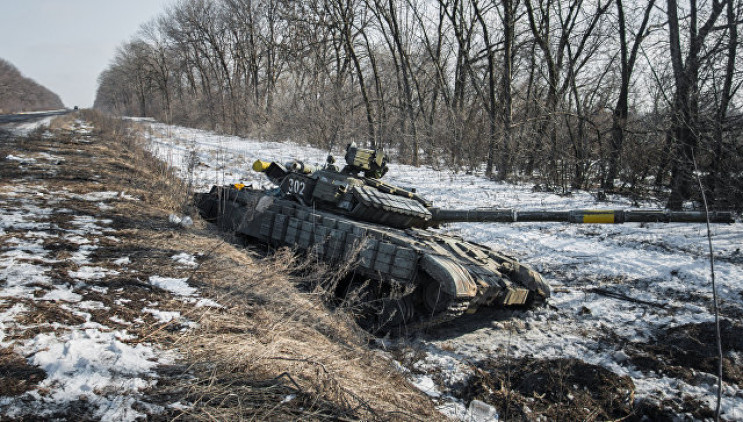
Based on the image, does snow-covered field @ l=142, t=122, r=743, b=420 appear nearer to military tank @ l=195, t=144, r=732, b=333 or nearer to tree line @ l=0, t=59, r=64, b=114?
military tank @ l=195, t=144, r=732, b=333

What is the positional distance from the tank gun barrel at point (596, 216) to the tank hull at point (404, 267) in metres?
0.56

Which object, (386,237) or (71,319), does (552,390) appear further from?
(71,319)

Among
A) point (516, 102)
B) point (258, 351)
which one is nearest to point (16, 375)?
point (258, 351)

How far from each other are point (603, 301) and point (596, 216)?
6.19 ft

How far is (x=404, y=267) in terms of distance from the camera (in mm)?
6004

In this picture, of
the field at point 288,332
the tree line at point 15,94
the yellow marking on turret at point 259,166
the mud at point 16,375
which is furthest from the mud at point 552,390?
the tree line at point 15,94

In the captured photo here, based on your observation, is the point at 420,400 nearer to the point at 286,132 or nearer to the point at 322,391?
the point at 322,391

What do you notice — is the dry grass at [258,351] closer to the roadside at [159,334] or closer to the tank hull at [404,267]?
the roadside at [159,334]

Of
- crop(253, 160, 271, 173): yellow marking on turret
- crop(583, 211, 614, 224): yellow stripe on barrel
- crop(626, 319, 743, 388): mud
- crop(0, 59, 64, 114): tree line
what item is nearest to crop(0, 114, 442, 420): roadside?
crop(253, 160, 271, 173): yellow marking on turret

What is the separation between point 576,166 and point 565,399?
11.1 meters

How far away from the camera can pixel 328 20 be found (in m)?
22.5

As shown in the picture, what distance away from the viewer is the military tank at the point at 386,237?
5.84 meters

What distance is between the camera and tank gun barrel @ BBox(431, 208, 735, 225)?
18.4 feet

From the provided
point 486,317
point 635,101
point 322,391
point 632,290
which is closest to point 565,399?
point 486,317
